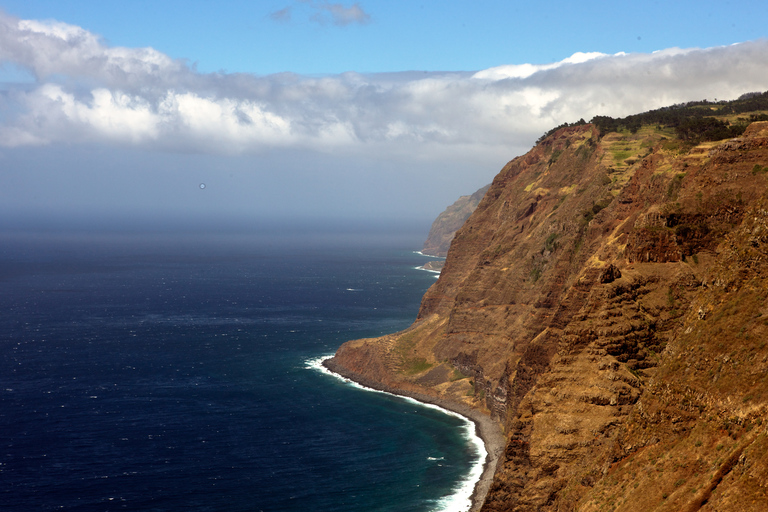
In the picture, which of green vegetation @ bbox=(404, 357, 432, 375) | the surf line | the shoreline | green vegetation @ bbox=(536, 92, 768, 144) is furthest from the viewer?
green vegetation @ bbox=(404, 357, 432, 375)

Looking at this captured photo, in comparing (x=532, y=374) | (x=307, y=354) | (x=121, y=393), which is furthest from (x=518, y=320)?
(x=121, y=393)

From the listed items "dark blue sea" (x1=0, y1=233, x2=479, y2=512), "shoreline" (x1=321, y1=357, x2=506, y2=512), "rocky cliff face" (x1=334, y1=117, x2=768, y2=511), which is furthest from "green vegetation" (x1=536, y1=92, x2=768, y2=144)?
"dark blue sea" (x1=0, y1=233, x2=479, y2=512)

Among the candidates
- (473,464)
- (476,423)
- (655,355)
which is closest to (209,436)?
(473,464)

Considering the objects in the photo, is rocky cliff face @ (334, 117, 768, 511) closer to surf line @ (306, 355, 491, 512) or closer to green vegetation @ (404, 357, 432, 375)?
surf line @ (306, 355, 491, 512)

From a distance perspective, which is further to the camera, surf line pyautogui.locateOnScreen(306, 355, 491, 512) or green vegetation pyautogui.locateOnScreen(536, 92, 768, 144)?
green vegetation pyautogui.locateOnScreen(536, 92, 768, 144)

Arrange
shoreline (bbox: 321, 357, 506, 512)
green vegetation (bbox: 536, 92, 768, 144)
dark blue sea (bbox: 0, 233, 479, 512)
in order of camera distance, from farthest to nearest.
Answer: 1. green vegetation (bbox: 536, 92, 768, 144)
2. shoreline (bbox: 321, 357, 506, 512)
3. dark blue sea (bbox: 0, 233, 479, 512)

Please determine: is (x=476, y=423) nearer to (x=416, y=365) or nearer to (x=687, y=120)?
(x=416, y=365)

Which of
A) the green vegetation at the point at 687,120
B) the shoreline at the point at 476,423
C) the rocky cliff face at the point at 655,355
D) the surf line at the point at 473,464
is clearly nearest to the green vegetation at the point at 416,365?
the shoreline at the point at 476,423
